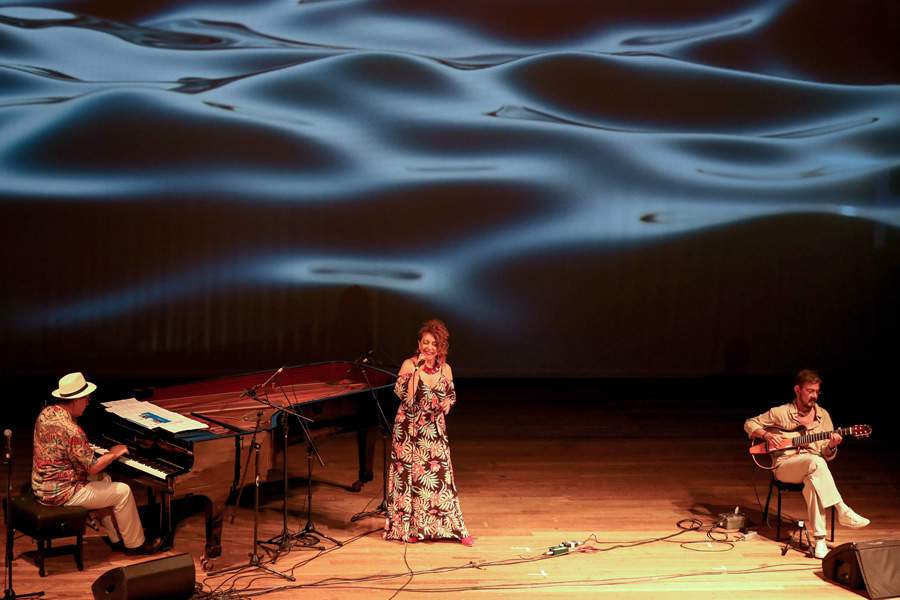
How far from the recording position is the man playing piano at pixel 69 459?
5250mm

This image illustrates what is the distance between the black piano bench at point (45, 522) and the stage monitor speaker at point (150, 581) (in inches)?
28.5

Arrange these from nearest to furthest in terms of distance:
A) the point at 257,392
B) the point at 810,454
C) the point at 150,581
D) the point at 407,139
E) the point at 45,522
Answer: the point at 150,581, the point at 45,522, the point at 810,454, the point at 257,392, the point at 407,139

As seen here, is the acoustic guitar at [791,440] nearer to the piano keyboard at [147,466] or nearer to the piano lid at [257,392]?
the piano lid at [257,392]

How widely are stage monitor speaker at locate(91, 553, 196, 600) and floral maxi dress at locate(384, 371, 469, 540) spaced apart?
1.55 metres

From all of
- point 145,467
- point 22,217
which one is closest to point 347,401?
point 145,467

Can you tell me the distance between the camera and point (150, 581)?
451cm

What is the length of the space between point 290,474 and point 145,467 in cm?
195

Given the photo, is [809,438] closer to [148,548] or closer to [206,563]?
[206,563]

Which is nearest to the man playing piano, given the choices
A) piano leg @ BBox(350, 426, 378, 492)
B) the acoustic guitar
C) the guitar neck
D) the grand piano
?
the grand piano

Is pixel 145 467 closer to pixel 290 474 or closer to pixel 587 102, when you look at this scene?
pixel 290 474

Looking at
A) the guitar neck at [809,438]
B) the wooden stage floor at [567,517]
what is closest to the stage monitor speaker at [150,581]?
the wooden stage floor at [567,517]

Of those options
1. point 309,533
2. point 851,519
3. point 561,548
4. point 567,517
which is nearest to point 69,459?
point 309,533

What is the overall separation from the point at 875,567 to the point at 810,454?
0.87 m

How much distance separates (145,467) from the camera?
5312mm
